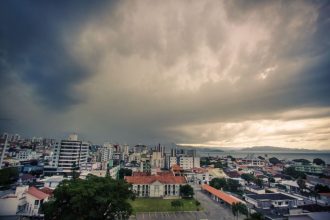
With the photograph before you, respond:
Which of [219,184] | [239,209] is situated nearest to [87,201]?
[239,209]

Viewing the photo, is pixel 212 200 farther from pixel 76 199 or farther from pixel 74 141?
pixel 74 141

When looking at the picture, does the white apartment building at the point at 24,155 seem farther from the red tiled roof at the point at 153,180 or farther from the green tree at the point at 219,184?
the green tree at the point at 219,184

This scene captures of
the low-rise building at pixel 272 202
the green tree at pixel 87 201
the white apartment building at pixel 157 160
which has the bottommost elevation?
the low-rise building at pixel 272 202

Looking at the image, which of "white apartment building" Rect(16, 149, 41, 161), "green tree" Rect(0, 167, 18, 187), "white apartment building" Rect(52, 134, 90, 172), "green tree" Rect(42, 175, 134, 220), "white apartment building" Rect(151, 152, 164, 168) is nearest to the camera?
"green tree" Rect(42, 175, 134, 220)


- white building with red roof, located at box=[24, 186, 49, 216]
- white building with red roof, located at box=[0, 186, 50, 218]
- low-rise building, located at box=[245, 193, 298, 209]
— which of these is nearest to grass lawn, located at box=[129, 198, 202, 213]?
low-rise building, located at box=[245, 193, 298, 209]

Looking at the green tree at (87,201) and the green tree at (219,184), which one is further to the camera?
the green tree at (219,184)

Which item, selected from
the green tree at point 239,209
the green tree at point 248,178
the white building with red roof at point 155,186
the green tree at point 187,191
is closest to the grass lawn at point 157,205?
the green tree at point 187,191

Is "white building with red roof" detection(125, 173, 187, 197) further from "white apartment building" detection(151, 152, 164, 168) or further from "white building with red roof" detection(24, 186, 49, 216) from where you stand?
"white apartment building" detection(151, 152, 164, 168)
